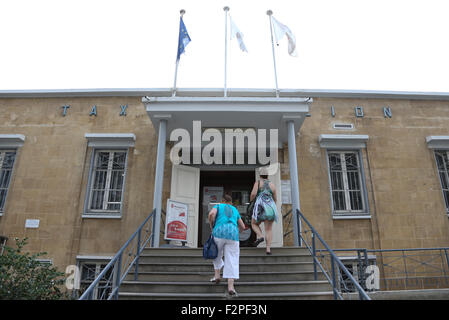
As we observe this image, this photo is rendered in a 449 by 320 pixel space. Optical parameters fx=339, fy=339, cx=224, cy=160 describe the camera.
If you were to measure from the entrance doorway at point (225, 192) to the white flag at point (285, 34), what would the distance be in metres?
3.96

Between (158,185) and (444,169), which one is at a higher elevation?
(444,169)

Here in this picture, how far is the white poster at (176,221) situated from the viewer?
8.23m

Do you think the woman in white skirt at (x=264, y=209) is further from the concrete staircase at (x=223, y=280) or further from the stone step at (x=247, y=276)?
the stone step at (x=247, y=276)

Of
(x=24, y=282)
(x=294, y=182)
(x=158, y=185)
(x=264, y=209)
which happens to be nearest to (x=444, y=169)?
(x=294, y=182)

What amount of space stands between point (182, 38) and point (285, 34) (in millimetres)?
3138

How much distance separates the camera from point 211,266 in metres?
6.43

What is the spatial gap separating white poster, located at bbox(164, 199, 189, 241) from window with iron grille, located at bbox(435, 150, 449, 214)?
7.45m

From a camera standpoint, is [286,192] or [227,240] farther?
[286,192]

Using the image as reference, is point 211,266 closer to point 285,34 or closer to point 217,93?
point 217,93

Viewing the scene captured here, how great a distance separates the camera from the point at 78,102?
10594 millimetres

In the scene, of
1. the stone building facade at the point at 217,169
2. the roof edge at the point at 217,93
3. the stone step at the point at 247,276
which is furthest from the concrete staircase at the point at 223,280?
the roof edge at the point at 217,93

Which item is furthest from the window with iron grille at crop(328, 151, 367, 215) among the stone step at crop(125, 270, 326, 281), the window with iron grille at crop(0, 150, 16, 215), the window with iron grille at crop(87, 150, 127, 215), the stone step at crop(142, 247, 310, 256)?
the window with iron grille at crop(0, 150, 16, 215)

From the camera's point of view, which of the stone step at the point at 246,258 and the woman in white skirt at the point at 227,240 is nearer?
the woman in white skirt at the point at 227,240

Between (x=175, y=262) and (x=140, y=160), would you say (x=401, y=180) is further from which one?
(x=140, y=160)
